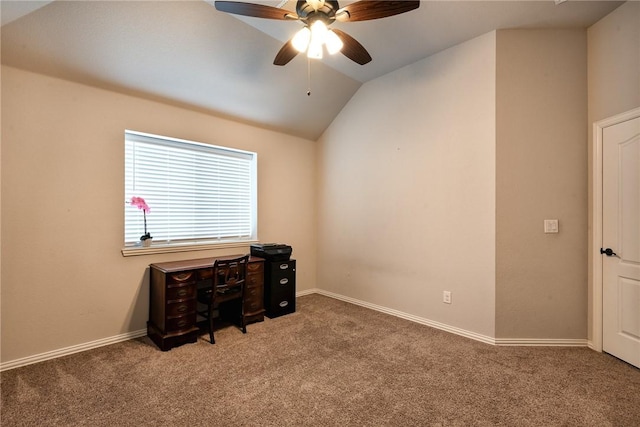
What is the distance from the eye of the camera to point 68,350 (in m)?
2.60

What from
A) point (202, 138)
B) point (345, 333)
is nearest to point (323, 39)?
point (202, 138)

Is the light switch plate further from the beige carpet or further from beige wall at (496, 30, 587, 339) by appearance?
the beige carpet

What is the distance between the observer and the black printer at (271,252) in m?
3.61

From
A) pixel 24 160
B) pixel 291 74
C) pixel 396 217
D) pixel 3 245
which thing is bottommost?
pixel 3 245

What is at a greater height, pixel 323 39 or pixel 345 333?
pixel 323 39

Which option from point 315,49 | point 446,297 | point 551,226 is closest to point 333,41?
point 315,49

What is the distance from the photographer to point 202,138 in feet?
11.5

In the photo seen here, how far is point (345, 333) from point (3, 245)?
10.1 ft

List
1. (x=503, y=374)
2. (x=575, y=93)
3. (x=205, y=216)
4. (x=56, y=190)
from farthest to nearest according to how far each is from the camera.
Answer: (x=205, y=216) → (x=575, y=93) → (x=56, y=190) → (x=503, y=374)

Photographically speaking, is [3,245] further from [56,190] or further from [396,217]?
[396,217]

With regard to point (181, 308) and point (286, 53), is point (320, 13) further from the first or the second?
point (181, 308)

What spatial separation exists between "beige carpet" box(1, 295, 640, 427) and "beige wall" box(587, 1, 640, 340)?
38.7 inches

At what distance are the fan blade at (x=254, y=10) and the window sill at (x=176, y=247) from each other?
237 centimetres

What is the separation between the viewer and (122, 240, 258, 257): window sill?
9.71 feet
